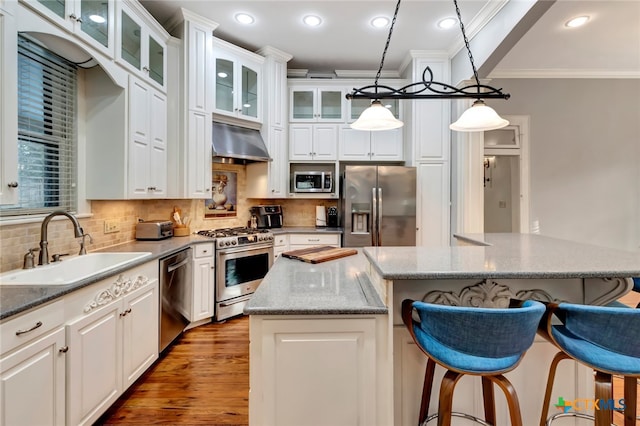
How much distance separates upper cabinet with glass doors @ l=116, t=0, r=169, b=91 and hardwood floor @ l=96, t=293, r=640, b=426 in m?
2.44

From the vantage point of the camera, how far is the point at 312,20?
3.02m

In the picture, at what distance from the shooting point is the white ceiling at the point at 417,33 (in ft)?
8.97

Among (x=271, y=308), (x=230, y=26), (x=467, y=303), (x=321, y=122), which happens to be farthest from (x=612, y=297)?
(x=230, y=26)

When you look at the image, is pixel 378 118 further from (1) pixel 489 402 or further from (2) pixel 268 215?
(2) pixel 268 215

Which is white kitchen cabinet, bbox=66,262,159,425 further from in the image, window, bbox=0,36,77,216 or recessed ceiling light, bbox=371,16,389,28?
recessed ceiling light, bbox=371,16,389,28

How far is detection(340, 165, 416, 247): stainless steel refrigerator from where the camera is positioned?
3.53m

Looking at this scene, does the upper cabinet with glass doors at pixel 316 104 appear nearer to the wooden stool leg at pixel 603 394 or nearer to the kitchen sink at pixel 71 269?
the kitchen sink at pixel 71 269

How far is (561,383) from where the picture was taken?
154cm

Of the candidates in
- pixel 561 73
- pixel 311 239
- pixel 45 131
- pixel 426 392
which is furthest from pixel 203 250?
pixel 561 73

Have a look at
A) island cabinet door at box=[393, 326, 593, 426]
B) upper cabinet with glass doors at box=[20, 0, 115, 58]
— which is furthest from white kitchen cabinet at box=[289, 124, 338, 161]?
island cabinet door at box=[393, 326, 593, 426]

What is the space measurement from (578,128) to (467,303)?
4.00 m

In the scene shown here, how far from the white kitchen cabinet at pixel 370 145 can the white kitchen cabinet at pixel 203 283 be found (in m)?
2.16

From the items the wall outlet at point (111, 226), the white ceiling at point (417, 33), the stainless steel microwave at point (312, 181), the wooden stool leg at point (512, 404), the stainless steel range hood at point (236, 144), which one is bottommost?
the wooden stool leg at point (512, 404)

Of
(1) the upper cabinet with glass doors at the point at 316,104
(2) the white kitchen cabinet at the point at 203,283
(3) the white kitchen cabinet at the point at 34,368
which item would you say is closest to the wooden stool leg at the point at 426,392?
(3) the white kitchen cabinet at the point at 34,368
